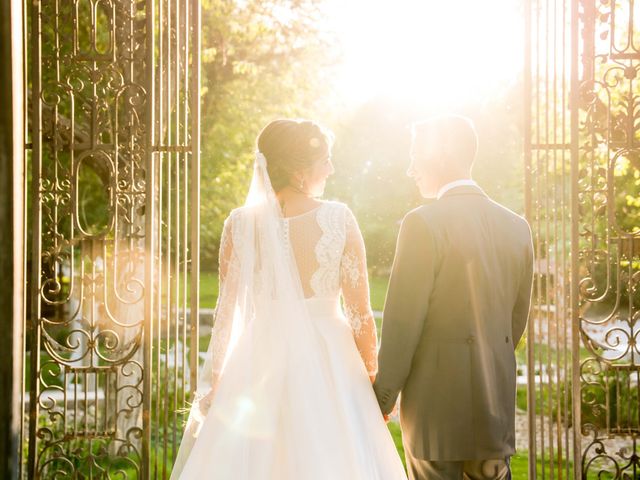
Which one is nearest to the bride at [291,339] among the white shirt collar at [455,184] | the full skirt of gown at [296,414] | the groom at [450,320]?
the full skirt of gown at [296,414]

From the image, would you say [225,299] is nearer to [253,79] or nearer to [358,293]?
[358,293]

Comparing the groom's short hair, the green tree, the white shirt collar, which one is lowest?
the white shirt collar

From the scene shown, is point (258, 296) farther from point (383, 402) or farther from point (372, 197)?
point (372, 197)

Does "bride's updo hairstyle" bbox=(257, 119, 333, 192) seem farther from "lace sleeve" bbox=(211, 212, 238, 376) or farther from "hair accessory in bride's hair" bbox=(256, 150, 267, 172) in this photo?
"lace sleeve" bbox=(211, 212, 238, 376)

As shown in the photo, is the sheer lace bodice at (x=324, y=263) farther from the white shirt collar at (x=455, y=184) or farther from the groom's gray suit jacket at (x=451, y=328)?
the white shirt collar at (x=455, y=184)

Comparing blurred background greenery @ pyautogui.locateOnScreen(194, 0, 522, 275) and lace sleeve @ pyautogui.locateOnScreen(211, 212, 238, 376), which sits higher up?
blurred background greenery @ pyautogui.locateOnScreen(194, 0, 522, 275)

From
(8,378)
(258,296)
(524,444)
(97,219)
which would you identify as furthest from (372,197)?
(8,378)

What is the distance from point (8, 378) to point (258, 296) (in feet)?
6.82

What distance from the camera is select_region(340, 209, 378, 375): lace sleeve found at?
3.37m

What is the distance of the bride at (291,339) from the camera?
320cm

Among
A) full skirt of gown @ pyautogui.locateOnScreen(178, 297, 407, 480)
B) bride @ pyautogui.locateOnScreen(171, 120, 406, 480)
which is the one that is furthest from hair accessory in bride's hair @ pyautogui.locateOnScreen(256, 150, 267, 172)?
full skirt of gown @ pyautogui.locateOnScreen(178, 297, 407, 480)

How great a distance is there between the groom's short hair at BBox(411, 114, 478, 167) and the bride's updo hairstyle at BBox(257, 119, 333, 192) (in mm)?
423

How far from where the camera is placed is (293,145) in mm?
3270

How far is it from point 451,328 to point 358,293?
434 millimetres
